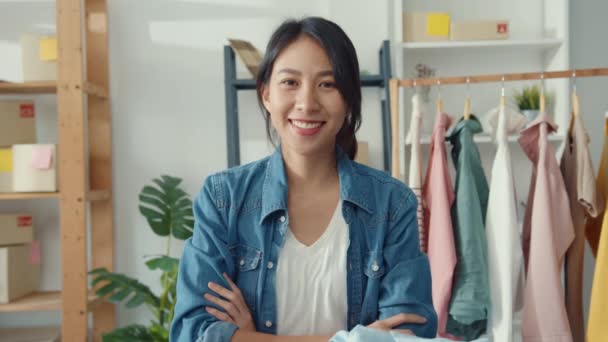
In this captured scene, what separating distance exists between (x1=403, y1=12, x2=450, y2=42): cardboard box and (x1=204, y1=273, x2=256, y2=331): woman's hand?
2.01 meters

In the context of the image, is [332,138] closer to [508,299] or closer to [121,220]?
[508,299]

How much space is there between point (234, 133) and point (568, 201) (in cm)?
144

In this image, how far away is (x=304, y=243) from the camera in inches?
49.7

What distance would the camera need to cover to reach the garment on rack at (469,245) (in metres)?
2.19

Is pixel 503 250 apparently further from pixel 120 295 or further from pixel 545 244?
pixel 120 295

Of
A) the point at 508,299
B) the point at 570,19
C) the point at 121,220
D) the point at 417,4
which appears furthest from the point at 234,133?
the point at 570,19

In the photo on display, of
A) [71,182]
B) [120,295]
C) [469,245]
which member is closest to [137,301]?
[120,295]

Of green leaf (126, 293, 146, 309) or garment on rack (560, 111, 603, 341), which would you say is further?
green leaf (126, 293, 146, 309)

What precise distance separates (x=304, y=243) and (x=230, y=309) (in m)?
0.18

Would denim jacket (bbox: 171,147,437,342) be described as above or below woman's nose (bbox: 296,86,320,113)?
below

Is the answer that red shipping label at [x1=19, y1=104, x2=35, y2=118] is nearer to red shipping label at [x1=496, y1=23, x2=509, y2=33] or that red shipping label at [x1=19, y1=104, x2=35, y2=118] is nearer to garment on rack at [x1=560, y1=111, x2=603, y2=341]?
red shipping label at [x1=496, y1=23, x2=509, y2=33]

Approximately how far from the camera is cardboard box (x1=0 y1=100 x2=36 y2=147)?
288 centimetres

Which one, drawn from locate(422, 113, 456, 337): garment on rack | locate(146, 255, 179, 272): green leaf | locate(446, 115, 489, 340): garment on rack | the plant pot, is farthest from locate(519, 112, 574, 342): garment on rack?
locate(146, 255, 179, 272): green leaf

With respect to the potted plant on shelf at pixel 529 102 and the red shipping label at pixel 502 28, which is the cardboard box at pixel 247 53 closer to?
the red shipping label at pixel 502 28
